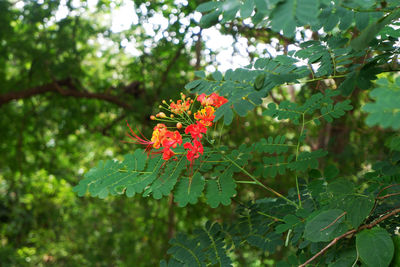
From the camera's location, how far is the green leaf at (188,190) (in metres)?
1.16

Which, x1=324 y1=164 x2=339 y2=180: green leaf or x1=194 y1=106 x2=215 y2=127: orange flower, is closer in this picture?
x1=194 y1=106 x2=215 y2=127: orange flower

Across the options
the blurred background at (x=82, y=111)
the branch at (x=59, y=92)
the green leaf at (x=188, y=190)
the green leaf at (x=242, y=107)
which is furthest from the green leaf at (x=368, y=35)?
the branch at (x=59, y=92)

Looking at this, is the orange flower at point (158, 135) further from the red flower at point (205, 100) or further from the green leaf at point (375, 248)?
the green leaf at point (375, 248)

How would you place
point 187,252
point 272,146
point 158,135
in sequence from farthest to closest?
point 272,146
point 187,252
point 158,135

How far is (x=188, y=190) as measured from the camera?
118cm

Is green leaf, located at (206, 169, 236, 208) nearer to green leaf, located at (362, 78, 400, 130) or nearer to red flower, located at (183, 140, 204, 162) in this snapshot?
red flower, located at (183, 140, 204, 162)

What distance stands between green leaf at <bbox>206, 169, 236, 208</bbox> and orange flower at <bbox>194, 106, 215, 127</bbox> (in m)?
0.17

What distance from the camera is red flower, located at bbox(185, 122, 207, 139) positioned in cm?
115

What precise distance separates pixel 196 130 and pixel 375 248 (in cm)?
52

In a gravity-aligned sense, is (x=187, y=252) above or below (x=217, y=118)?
below

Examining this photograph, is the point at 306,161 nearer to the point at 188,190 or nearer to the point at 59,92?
the point at 188,190

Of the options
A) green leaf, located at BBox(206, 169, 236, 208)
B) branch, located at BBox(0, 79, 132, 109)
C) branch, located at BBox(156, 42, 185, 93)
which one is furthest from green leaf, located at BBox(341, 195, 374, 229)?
branch, located at BBox(0, 79, 132, 109)

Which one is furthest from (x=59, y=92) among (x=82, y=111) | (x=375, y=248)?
(x=375, y=248)

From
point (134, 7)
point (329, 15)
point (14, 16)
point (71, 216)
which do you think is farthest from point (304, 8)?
point (71, 216)
